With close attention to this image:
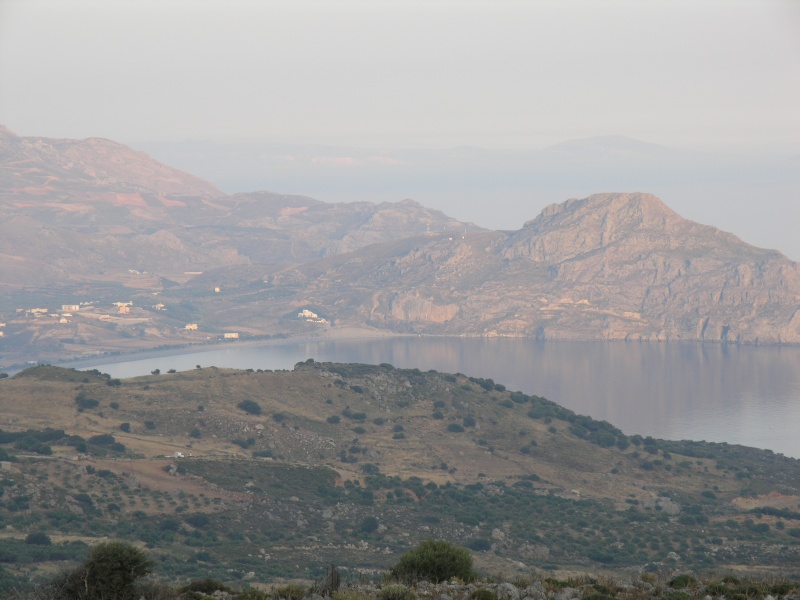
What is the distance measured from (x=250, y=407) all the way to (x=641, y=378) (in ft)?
324

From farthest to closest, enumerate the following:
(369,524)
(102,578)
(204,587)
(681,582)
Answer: (369,524), (681,582), (204,587), (102,578)

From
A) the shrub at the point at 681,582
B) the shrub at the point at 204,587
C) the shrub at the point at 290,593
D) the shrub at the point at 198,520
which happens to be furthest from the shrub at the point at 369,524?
the shrub at the point at 290,593

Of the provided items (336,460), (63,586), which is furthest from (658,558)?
(63,586)

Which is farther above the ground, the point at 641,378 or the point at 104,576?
the point at 104,576

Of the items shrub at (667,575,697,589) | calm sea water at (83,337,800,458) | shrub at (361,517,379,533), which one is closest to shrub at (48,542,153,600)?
shrub at (667,575,697,589)

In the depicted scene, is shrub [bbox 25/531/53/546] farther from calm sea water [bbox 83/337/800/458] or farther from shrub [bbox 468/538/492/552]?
calm sea water [bbox 83/337/800/458]

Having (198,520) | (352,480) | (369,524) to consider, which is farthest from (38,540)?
(352,480)

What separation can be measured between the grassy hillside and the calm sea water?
27.6 m

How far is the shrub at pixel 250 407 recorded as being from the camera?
235ft

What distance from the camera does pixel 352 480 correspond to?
5703 cm

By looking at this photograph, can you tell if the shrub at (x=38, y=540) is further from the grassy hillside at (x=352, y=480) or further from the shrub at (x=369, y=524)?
the shrub at (x=369, y=524)

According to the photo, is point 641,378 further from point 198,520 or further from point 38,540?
point 38,540

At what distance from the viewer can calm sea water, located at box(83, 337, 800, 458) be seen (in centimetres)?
11581

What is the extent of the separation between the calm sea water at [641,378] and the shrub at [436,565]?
83.0m
